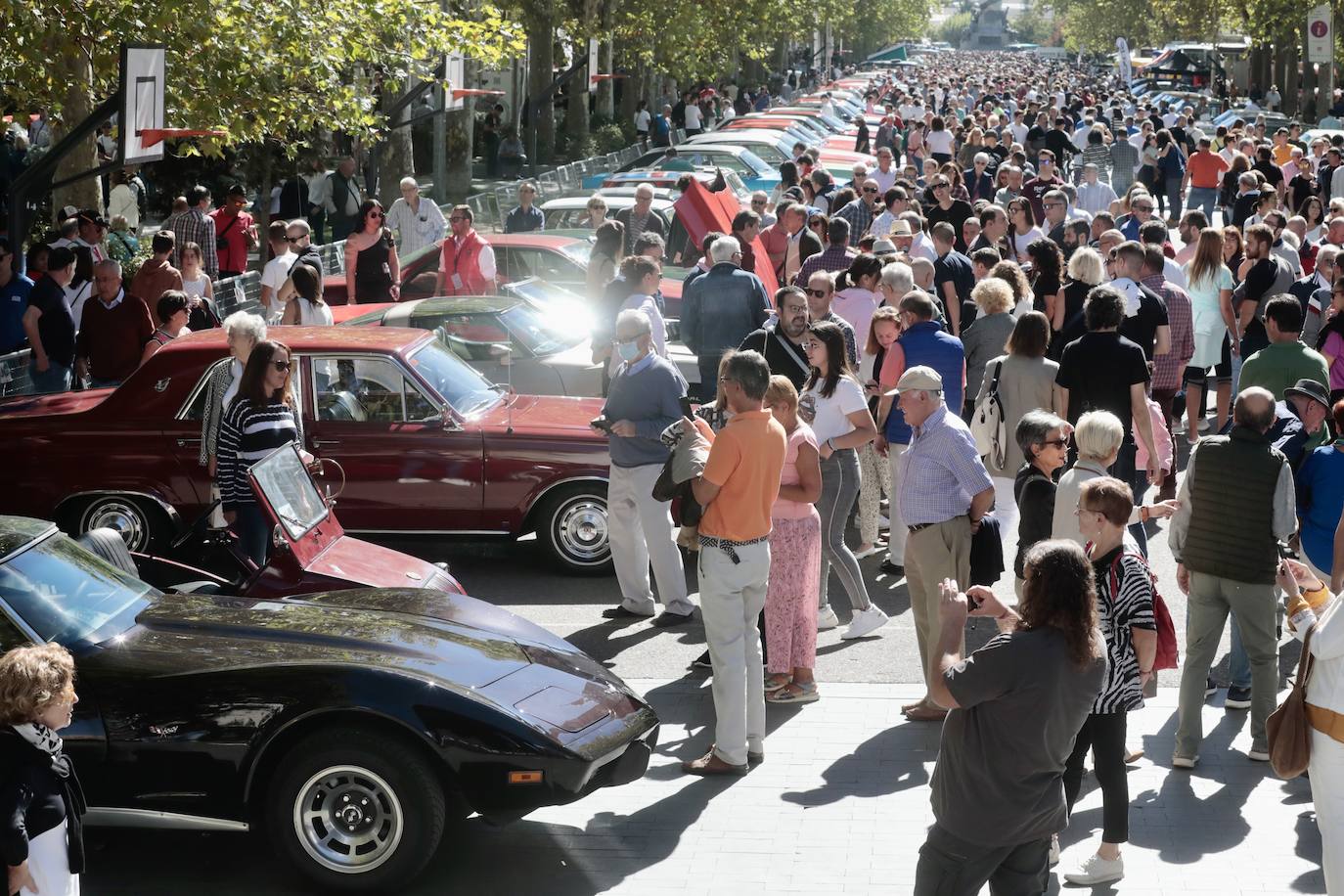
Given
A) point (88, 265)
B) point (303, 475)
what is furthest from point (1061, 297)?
point (88, 265)

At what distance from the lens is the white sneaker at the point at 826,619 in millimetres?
9672

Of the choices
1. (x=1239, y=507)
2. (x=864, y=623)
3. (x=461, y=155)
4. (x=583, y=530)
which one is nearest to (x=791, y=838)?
(x=1239, y=507)

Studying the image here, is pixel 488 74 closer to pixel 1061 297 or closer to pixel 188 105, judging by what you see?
pixel 188 105

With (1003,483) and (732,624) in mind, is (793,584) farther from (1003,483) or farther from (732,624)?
(1003,483)

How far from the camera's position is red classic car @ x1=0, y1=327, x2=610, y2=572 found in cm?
1037

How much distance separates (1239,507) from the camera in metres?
7.17

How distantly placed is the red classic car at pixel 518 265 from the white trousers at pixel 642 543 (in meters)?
7.18

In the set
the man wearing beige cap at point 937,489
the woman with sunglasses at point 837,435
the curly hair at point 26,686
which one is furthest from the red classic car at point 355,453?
the curly hair at point 26,686

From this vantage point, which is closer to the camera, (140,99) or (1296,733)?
(1296,733)

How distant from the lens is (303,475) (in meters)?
8.36

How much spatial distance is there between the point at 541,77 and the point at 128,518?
A: 29423 millimetres

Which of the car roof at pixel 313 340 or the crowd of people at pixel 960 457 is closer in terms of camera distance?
the crowd of people at pixel 960 457

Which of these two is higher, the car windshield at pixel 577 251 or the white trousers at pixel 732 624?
the car windshield at pixel 577 251

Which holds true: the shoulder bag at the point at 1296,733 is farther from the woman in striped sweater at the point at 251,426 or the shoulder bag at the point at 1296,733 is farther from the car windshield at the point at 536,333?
the car windshield at the point at 536,333
